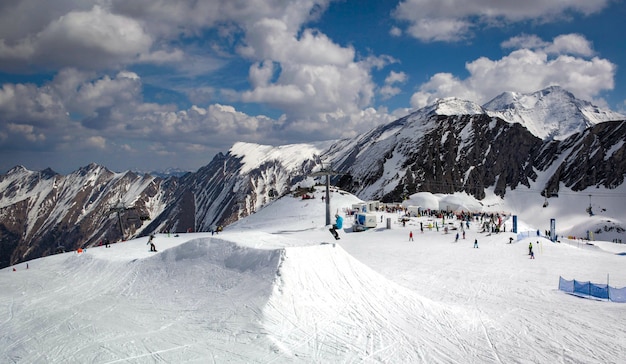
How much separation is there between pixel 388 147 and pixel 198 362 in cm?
13017

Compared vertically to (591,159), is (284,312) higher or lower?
lower

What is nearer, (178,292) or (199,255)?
(178,292)

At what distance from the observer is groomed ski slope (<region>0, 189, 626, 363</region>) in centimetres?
1250

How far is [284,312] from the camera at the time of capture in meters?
14.5

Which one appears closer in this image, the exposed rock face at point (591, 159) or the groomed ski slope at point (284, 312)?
the groomed ski slope at point (284, 312)

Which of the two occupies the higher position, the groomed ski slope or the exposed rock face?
the exposed rock face

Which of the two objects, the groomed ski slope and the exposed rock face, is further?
the exposed rock face

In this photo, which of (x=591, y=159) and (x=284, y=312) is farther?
(x=591, y=159)

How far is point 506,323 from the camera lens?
53.8ft

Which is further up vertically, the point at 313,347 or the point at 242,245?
the point at 242,245

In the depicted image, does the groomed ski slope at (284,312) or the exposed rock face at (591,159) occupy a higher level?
the exposed rock face at (591,159)

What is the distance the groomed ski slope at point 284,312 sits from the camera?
1250 centimetres

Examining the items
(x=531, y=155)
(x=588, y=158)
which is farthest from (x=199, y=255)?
(x=531, y=155)

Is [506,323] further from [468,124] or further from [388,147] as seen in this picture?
[468,124]
